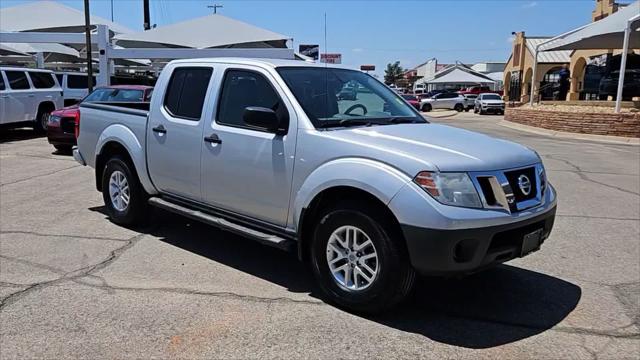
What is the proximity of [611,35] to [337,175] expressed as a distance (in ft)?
77.8

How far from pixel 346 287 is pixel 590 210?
517 cm

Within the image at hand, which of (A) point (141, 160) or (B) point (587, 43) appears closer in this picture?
(A) point (141, 160)

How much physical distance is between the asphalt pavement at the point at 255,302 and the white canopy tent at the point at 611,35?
16.5 metres

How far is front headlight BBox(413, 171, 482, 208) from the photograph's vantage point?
3689 millimetres

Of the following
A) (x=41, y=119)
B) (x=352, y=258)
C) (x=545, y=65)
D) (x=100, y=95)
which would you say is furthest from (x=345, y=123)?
(x=545, y=65)

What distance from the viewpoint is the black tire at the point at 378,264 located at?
3869 mm

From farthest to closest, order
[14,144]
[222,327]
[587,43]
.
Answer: [587,43] < [14,144] < [222,327]

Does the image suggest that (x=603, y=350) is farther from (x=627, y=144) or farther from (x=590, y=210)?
(x=627, y=144)

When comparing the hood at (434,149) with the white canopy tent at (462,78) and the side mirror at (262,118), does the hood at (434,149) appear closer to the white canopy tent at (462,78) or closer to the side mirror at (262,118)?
the side mirror at (262,118)

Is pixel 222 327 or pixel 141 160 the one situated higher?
pixel 141 160

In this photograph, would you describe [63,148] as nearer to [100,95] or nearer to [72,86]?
[100,95]

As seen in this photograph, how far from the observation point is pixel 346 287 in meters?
4.19

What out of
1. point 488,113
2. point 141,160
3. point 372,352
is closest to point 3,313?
point 141,160

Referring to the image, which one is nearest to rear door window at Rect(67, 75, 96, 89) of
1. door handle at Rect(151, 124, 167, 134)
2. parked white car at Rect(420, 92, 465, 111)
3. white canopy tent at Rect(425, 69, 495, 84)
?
door handle at Rect(151, 124, 167, 134)
